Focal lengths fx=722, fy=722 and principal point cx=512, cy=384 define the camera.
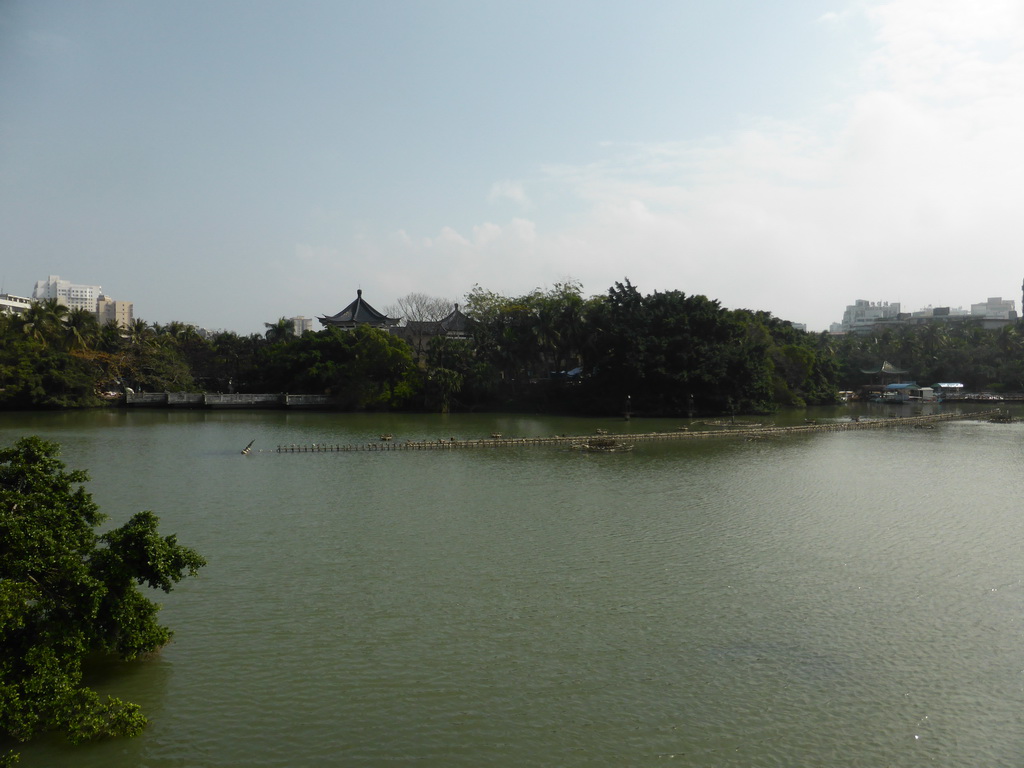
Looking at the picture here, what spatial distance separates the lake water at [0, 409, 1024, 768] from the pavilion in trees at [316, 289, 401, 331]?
120 feet

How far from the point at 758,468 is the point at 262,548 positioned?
1694 centimetres

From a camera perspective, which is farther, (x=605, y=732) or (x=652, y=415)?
(x=652, y=415)

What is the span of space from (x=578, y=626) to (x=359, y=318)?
5010 cm

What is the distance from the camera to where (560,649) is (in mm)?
9477

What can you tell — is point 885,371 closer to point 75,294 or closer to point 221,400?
point 221,400

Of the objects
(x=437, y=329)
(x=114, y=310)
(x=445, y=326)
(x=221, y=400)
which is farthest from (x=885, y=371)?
(x=114, y=310)

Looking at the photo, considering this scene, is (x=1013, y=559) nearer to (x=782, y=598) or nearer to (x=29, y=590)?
(x=782, y=598)

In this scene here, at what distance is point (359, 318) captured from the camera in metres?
57.8

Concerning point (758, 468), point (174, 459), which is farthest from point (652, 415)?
point (174, 459)

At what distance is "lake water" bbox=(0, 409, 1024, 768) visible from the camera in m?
7.49

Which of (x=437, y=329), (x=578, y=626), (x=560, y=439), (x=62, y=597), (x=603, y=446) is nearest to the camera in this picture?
(x=62, y=597)

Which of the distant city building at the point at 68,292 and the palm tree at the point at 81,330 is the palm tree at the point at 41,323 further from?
the distant city building at the point at 68,292

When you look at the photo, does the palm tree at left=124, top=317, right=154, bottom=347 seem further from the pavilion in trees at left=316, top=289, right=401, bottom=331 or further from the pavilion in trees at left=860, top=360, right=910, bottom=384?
the pavilion in trees at left=860, top=360, right=910, bottom=384

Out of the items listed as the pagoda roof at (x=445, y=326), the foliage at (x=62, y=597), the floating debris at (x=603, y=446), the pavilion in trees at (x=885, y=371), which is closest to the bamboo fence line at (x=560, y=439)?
the floating debris at (x=603, y=446)
